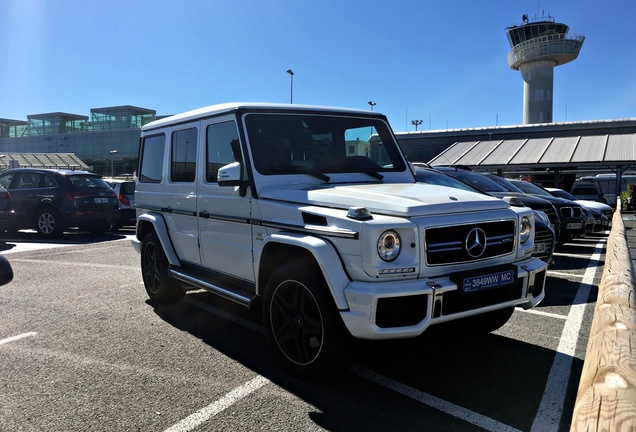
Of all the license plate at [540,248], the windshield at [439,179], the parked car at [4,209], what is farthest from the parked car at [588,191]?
the parked car at [4,209]

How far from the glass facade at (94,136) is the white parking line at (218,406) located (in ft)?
216

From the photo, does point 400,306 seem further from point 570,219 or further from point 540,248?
point 570,219

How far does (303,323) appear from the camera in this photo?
→ 3641 millimetres

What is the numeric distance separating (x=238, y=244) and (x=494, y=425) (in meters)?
2.47

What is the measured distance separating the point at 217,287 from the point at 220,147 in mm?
1326

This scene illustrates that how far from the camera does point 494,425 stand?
306cm

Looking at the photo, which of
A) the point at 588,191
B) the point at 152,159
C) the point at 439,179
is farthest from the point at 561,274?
the point at 588,191

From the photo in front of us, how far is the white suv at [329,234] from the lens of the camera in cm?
326

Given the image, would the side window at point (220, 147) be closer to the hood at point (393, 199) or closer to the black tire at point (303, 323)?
the hood at point (393, 199)

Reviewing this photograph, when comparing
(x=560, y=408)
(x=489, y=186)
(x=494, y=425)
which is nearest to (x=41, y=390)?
(x=494, y=425)

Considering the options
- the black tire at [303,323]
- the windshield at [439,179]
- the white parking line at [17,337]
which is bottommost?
the white parking line at [17,337]

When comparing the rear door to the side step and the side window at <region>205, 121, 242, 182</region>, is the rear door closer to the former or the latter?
the side step

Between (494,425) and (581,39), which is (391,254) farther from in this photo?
(581,39)

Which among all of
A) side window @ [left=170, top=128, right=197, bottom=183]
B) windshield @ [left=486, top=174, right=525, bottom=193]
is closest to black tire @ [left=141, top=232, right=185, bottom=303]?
side window @ [left=170, top=128, right=197, bottom=183]
